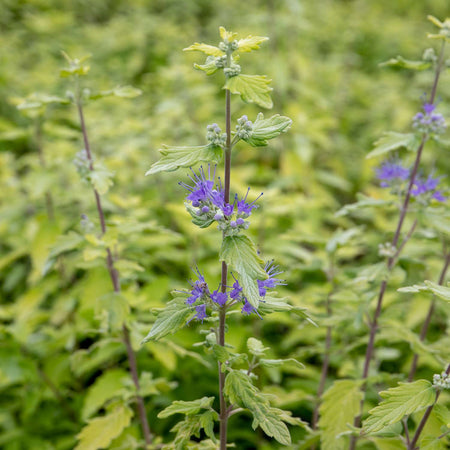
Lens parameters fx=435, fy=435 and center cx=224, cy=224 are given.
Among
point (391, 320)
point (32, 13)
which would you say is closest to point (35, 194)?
point (391, 320)

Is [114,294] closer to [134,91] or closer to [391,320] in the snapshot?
[134,91]

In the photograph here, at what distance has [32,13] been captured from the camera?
25.6 feet

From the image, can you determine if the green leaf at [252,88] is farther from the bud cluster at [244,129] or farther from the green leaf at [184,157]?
the green leaf at [184,157]

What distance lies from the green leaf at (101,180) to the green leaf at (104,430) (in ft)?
3.95

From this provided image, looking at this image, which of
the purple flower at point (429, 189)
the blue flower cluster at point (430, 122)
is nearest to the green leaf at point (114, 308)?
the purple flower at point (429, 189)

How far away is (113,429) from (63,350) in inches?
53.9

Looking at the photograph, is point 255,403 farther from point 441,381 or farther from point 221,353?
point 441,381

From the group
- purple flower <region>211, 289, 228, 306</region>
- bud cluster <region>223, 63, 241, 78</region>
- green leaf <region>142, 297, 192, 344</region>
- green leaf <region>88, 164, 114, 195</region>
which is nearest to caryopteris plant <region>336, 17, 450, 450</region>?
purple flower <region>211, 289, 228, 306</region>

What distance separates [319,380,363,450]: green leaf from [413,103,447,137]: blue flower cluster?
1.37m

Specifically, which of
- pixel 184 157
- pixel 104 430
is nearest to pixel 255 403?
pixel 184 157

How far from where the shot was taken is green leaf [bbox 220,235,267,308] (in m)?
1.44

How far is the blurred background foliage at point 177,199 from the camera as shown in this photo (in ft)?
9.75

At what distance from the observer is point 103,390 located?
9.27 ft

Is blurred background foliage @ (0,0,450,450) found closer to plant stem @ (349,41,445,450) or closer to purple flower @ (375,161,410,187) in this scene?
plant stem @ (349,41,445,450)
